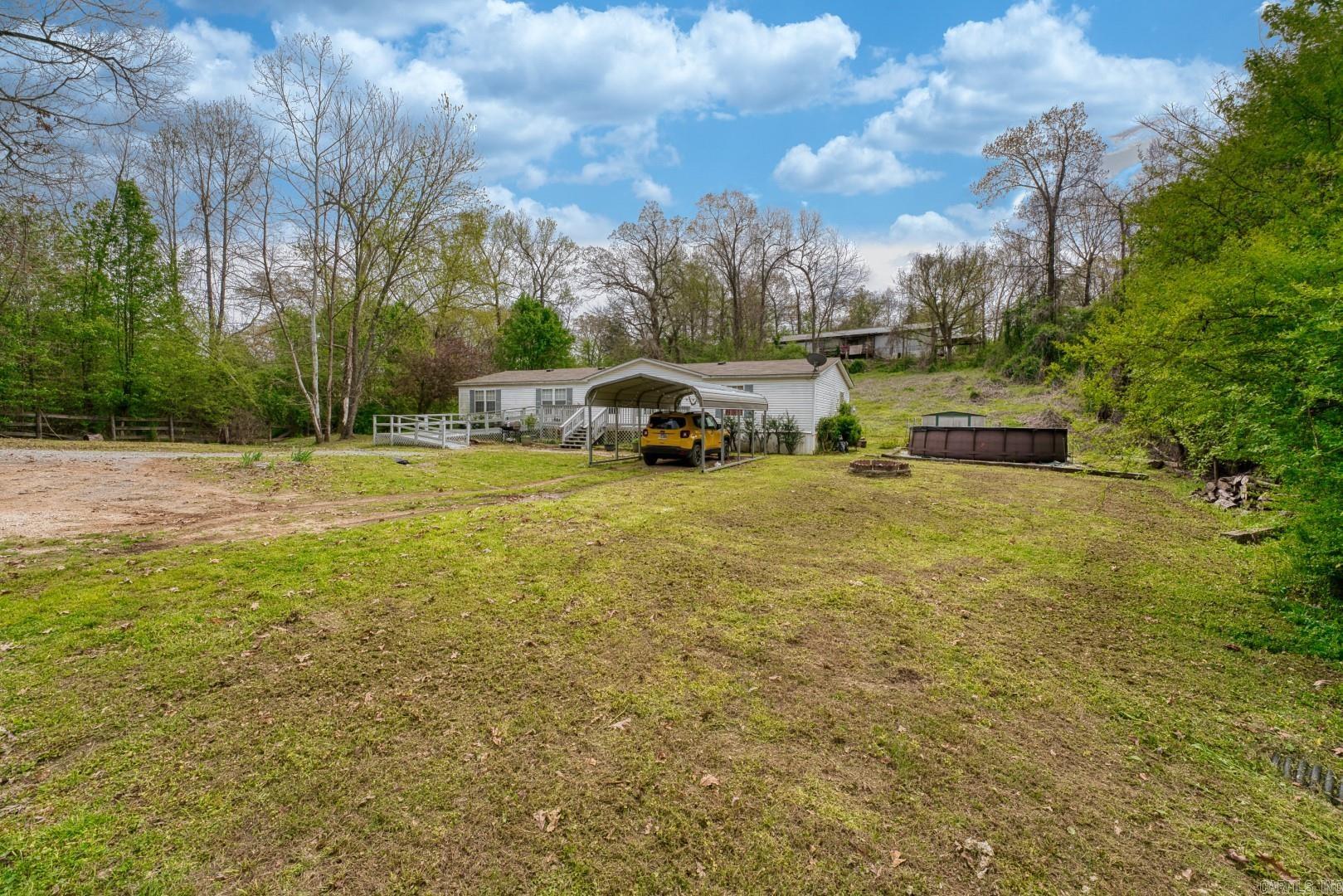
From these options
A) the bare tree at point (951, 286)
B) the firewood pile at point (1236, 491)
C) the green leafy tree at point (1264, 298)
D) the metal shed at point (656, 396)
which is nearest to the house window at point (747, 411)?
the metal shed at point (656, 396)

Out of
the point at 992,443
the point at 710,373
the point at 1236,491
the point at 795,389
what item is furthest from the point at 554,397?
the point at 1236,491

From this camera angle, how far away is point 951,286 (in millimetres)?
38906

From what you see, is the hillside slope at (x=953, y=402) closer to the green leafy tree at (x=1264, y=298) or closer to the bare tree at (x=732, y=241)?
the green leafy tree at (x=1264, y=298)

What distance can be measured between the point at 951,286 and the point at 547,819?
45104mm

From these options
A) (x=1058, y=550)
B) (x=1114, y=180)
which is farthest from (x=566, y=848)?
(x=1114, y=180)

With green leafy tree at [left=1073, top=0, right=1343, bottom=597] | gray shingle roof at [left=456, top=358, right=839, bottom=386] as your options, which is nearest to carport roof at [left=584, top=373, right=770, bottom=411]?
gray shingle roof at [left=456, top=358, right=839, bottom=386]

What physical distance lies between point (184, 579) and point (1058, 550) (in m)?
10.6

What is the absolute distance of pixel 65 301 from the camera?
62.0 ft

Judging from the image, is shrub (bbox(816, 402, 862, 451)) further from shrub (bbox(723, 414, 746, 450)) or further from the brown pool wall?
shrub (bbox(723, 414, 746, 450))

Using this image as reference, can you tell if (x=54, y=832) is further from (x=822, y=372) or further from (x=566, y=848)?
(x=822, y=372)

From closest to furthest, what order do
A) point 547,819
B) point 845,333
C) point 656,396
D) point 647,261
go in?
point 547,819 → point 656,396 → point 647,261 → point 845,333

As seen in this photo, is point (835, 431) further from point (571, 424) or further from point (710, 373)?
point (571, 424)

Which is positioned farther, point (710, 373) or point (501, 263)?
point (501, 263)

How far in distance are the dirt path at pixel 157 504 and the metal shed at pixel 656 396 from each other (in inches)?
205
